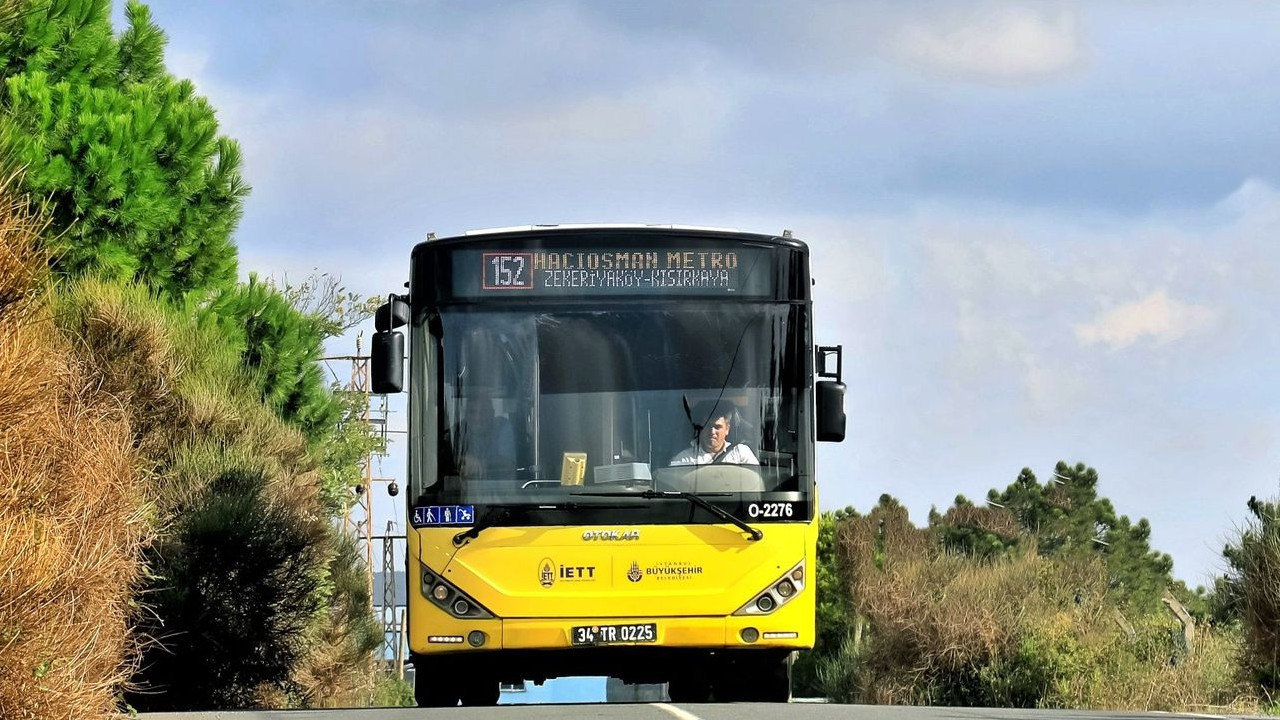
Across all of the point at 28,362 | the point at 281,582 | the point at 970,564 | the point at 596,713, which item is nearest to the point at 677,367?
the point at 596,713

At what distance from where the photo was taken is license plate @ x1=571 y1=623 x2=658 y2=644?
1430cm

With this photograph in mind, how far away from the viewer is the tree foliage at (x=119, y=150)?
25.4 metres

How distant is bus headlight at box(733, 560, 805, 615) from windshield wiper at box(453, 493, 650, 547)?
122 cm

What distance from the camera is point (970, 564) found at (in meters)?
29.4

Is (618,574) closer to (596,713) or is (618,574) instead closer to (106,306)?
(596,713)

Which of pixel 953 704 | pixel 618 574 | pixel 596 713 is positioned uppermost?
pixel 618 574

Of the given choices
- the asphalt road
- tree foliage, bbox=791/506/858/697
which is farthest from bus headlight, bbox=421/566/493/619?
tree foliage, bbox=791/506/858/697

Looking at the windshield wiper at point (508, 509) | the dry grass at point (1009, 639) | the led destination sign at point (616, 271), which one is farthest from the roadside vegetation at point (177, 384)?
the dry grass at point (1009, 639)

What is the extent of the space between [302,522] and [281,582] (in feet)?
4.53

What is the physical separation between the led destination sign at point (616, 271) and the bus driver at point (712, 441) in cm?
97

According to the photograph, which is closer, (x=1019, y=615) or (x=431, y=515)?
(x=431, y=515)

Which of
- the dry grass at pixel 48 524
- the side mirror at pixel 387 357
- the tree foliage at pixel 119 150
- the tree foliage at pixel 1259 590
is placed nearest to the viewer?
the dry grass at pixel 48 524

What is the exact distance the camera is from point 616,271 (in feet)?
48.3

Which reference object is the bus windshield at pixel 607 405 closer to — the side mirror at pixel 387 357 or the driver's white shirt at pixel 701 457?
the driver's white shirt at pixel 701 457
